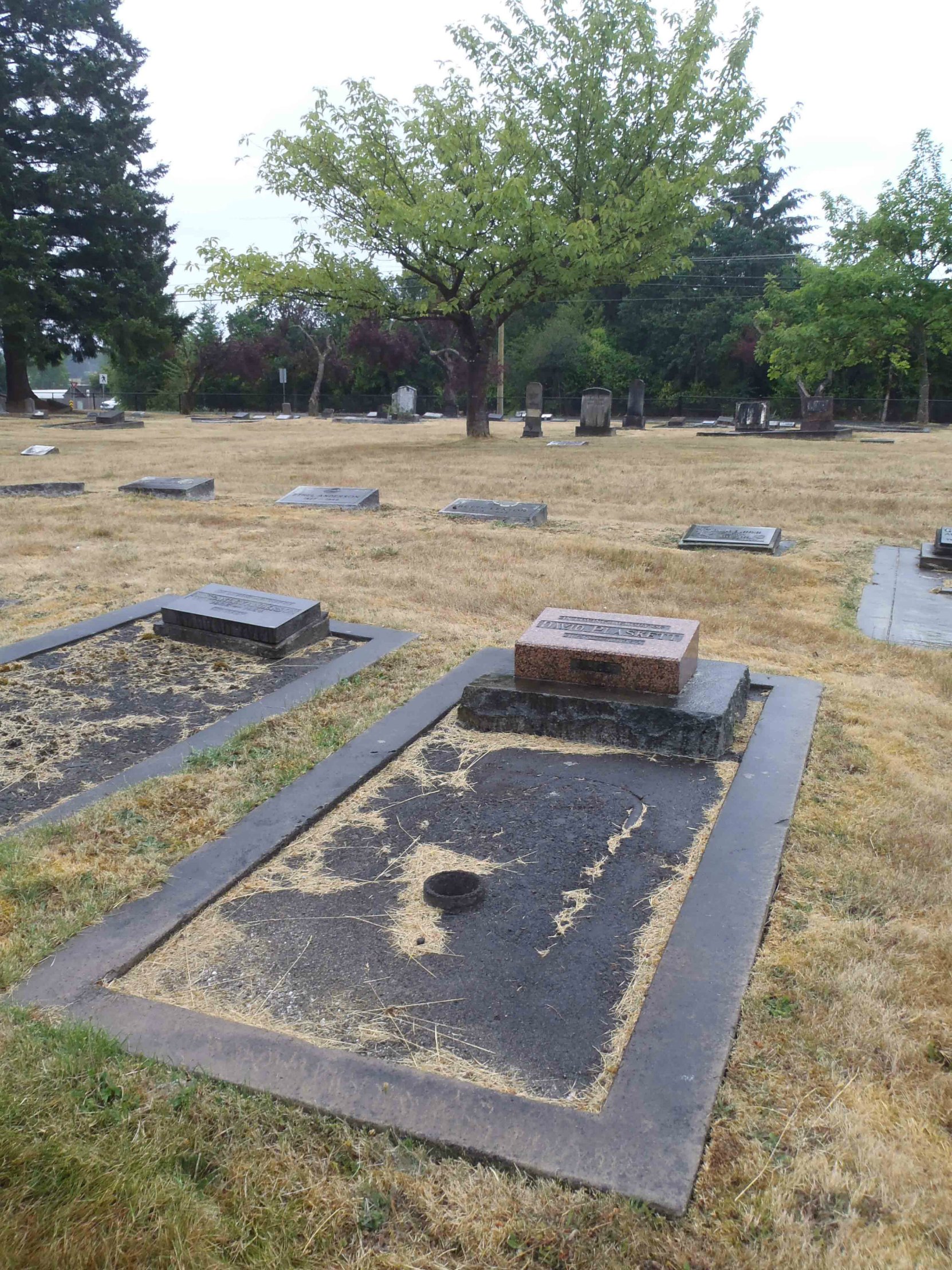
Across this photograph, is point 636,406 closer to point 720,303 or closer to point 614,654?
point 720,303

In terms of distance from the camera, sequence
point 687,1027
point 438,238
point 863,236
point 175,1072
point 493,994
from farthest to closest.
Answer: point 863,236
point 438,238
point 493,994
point 687,1027
point 175,1072

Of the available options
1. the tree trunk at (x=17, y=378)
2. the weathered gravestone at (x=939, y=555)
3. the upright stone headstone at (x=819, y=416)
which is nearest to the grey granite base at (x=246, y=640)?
the weathered gravestone at (x=939, y=555)

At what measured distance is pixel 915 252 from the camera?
28.1 meters

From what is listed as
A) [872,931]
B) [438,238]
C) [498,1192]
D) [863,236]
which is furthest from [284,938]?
[863,236]

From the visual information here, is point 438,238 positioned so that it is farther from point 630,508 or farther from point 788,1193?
point 788,1193

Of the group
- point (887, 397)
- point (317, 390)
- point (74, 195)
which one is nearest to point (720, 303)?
point (887, 397)

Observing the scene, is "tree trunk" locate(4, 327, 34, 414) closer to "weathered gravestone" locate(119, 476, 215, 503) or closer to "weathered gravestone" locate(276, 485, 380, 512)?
"weathered gravestone" locate(119, 476, 215, 503)

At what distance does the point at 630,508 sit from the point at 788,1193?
10404 mm

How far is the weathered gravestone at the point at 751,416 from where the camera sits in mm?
29812

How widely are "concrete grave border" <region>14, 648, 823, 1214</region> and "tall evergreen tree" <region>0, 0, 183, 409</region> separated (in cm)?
3010

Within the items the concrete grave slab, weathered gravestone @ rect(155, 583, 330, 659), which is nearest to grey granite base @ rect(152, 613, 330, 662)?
weathered gravestone @ rect(155, 583, 330, 659)

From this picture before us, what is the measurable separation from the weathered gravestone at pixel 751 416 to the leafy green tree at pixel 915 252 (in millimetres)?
4097

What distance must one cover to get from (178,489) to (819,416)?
1994 cm

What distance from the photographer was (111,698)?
501 centimetres
